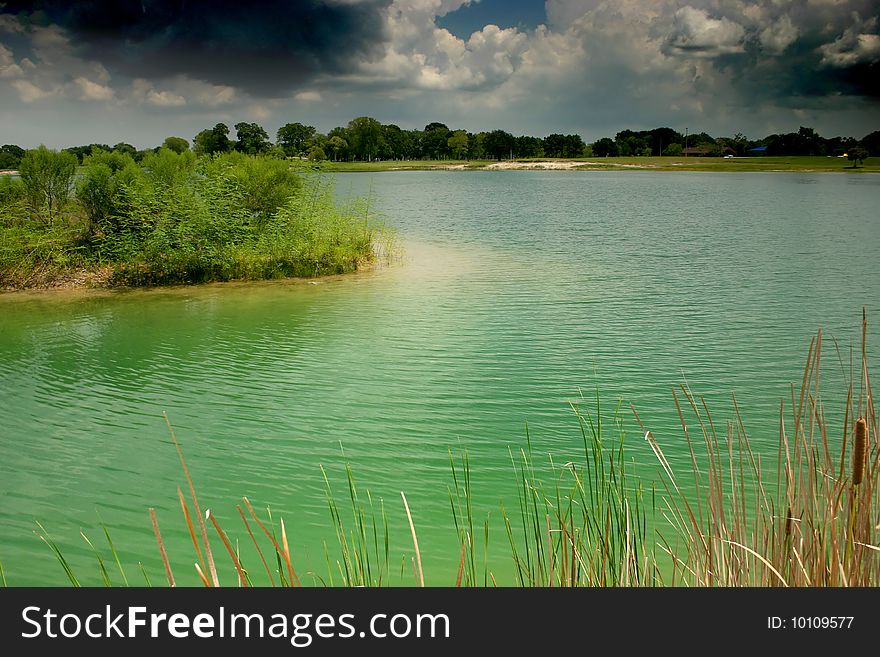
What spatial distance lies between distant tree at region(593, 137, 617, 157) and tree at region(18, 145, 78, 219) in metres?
125

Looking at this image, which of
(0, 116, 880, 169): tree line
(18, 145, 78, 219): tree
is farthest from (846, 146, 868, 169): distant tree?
Result: (18, 145, 78, 219): tree

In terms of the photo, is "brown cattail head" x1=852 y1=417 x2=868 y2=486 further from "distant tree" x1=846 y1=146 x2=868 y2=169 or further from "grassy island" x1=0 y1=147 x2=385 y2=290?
"distant tree" x1=846 y1=146 x2=868 y2=169

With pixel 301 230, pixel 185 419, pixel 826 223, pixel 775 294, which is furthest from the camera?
pixel 826 223

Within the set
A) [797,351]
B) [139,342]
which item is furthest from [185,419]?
[797,351]

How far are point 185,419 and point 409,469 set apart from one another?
296cm

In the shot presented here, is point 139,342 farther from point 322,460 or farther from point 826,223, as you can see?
point 826,223

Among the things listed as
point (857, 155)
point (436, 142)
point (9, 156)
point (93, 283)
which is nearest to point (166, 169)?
point (93, 283)

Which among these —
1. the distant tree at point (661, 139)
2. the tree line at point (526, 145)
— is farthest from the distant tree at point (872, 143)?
the distant tree at point (661, 139)

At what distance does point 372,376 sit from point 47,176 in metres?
11.5

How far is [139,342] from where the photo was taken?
1180 centimetres

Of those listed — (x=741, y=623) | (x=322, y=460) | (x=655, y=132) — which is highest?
(x=655, y=132)

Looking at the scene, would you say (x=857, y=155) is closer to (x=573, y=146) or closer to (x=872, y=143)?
(x=872, y=143)

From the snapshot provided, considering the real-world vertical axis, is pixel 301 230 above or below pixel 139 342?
above

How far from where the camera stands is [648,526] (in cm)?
534
